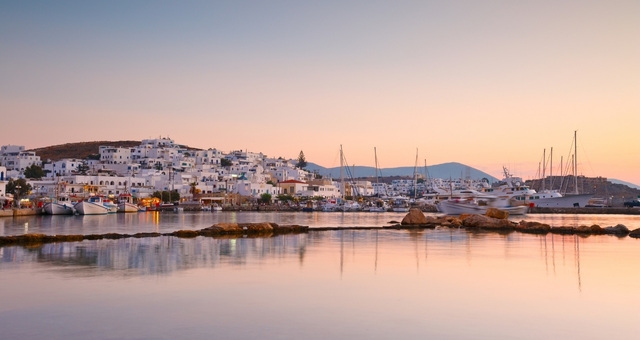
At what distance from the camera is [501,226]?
3666 centimetres

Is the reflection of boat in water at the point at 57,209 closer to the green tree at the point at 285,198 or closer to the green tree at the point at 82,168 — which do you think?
the green tree at the point at 285,198

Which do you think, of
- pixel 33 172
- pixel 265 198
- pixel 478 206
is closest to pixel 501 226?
pixel 478 206

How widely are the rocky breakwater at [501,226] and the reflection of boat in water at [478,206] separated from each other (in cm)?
2262

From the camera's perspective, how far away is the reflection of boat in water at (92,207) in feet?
203

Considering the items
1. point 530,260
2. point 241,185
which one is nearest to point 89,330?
point 530,260

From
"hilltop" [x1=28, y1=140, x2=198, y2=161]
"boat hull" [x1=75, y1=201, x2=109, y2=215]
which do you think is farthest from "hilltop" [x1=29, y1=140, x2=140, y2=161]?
"boat hull" [x1=75, y1=201, x2=109, y2=215]

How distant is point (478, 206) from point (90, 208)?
132 ft

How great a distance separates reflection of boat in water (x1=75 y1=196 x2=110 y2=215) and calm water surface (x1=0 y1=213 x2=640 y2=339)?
42221 mm

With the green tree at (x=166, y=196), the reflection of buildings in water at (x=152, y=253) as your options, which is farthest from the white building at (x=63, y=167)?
the reflection of buildings in water at (x=152, y=253)

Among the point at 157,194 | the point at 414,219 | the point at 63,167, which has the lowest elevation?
the point at 414,219

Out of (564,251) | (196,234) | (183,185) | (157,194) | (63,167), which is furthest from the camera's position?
(63,167)

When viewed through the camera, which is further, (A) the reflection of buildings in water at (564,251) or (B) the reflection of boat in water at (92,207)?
(B) the reflection of boat in water at (92,207)

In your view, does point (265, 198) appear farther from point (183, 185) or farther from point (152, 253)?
point (152, 253)

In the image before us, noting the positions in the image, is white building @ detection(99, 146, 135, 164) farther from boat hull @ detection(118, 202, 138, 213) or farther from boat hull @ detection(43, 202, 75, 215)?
boat hull @ detection(43, 202, 75, 215)
